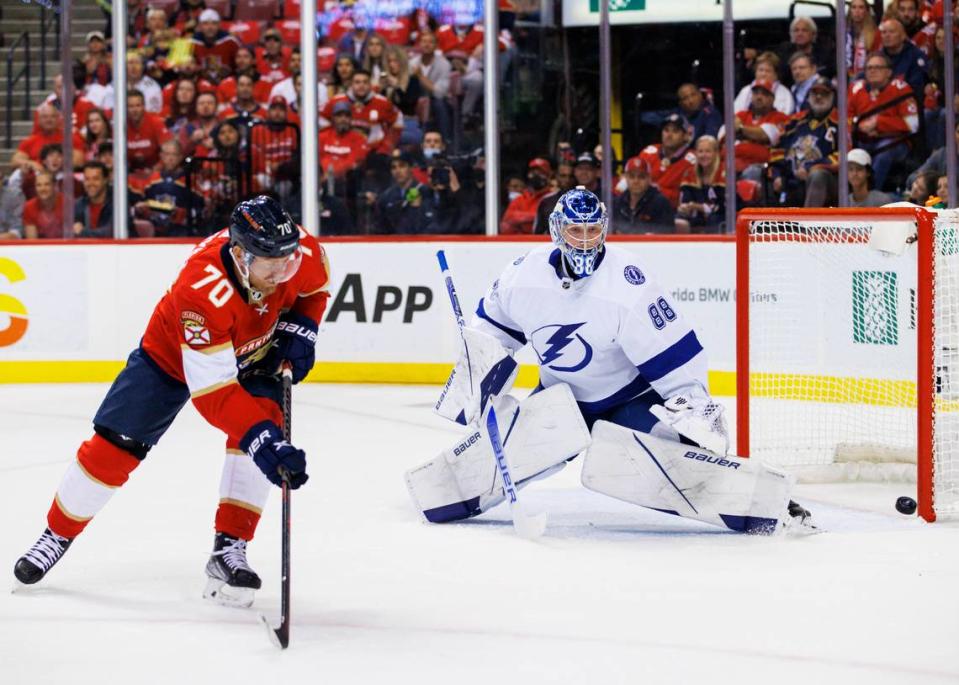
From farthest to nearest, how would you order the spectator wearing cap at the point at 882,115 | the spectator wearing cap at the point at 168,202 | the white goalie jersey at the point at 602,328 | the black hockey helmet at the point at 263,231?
1. the spectator wearing cap at the point at 168,202
2. the spectator wearing cap at the point at 882,115
3. the white goalie jersey at the point at 602,328
4. the black hockey helmet at the point at 263,231

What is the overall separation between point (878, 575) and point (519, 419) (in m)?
1.02

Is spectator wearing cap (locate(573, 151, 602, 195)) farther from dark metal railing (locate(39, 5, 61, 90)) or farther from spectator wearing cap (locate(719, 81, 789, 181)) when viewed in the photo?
dark metal railing (locate(39, 5, 61, 90))

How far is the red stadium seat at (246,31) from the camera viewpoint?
8.58 meters

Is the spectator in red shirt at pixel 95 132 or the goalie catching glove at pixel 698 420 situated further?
the spectator in red shirt at pixel 95 132

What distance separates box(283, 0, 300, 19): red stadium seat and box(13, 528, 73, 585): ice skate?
A: 5731mm

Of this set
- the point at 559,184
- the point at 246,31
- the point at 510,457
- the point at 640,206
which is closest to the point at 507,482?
the point at 510,457

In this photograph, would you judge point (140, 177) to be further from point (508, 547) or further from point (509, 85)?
point (508, 547)

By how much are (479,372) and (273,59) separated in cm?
502

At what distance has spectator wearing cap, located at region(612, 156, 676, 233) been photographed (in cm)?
757

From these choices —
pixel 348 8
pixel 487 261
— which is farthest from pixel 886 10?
pixel 348 8

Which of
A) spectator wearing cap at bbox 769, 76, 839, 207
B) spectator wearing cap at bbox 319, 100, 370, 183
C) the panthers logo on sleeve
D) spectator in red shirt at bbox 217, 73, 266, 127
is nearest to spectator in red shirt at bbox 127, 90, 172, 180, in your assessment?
spectator in red shirt at bbox 217, 73, 266, 127

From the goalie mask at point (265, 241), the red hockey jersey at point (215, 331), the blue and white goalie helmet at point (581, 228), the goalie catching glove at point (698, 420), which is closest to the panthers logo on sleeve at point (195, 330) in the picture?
the red hockey jersey at point (215, 331)

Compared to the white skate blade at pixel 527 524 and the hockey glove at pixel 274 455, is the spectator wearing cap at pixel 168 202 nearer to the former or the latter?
the white skate blade at pixel 527 524

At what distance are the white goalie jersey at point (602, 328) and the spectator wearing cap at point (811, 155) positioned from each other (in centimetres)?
374
